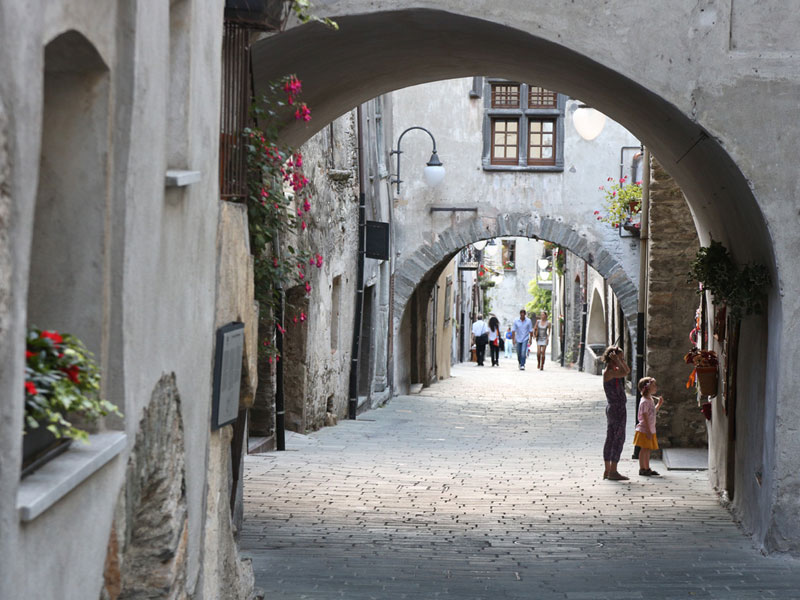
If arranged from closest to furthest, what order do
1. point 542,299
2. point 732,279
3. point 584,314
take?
point 732,279 < point 584,314 < point 542,299

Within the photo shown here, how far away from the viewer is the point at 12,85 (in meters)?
2.37

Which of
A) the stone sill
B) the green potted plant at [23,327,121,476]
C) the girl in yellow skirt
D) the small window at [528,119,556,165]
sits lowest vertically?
the girl in yellow skirt

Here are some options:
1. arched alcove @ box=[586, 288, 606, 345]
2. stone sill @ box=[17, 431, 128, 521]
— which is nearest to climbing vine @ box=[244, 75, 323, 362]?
stone sill @ box=[17, 431, 128, 521]

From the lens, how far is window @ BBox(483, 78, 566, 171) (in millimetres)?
20297

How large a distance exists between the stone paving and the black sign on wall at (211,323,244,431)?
142cm

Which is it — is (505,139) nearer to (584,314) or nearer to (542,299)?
(584,314)

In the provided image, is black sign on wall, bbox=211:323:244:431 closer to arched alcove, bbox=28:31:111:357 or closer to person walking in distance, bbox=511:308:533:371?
arched alcove, bbox=28:31:111:357

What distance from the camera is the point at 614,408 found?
34.4 feet

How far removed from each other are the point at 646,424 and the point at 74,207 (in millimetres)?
8064

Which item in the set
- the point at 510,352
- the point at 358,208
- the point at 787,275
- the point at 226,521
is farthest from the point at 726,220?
the point at 510,352

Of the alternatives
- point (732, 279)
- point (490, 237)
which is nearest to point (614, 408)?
point (732, 279)

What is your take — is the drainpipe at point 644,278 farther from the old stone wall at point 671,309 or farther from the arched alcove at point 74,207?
the arched alcove at point 74,207

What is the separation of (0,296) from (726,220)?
21.9 ft

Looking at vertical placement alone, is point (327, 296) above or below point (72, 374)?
above
